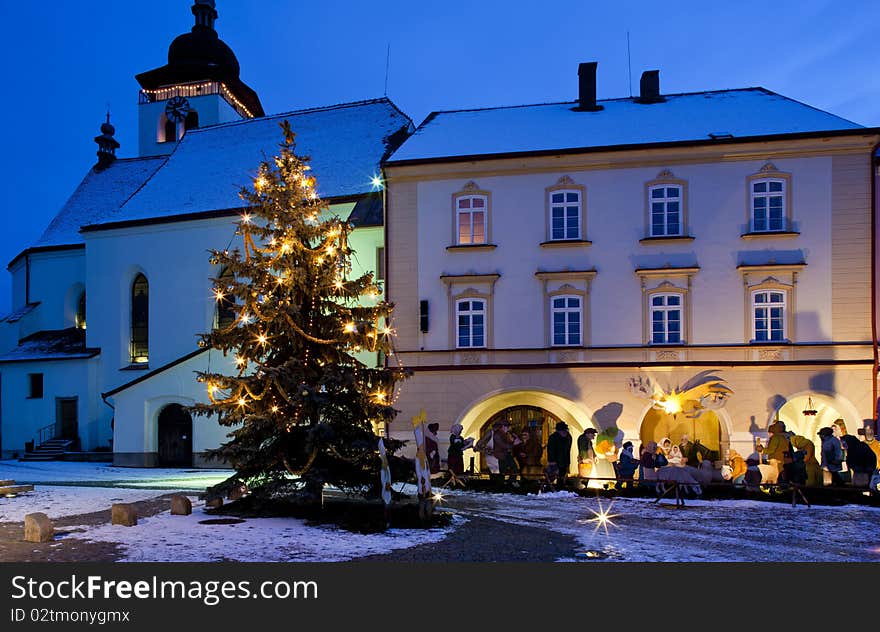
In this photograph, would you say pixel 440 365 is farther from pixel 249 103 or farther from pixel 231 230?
pixel 249 103

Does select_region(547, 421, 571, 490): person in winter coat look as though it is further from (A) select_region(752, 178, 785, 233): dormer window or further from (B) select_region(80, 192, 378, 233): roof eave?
(B) select_region(80, 192, 378, 233): roof eave

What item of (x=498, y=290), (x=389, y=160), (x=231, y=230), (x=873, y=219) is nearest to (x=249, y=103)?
(x=231, y=230)

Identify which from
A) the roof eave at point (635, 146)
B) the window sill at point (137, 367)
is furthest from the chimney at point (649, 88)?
the window sill at point (137, 367)

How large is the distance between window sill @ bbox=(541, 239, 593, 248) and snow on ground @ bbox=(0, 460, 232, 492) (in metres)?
11.5

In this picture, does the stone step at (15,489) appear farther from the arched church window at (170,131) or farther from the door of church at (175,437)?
the arched church window at (170,131)

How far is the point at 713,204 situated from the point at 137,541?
17076 millimetres

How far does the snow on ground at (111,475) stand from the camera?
20.2m

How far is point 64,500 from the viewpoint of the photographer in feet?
53.9

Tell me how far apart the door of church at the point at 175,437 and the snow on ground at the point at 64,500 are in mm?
6739

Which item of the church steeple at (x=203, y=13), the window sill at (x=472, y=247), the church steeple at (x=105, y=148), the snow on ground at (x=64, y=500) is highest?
the church steeple at (x=203, y=13)

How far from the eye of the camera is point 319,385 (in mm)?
13289

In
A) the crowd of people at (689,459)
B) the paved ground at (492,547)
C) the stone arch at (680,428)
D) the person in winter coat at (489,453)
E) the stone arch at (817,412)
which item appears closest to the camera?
the paved ground at (492,547)

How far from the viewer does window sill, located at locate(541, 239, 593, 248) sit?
21484mm

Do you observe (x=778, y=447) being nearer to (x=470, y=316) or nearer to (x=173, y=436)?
(x=470, y=316)
